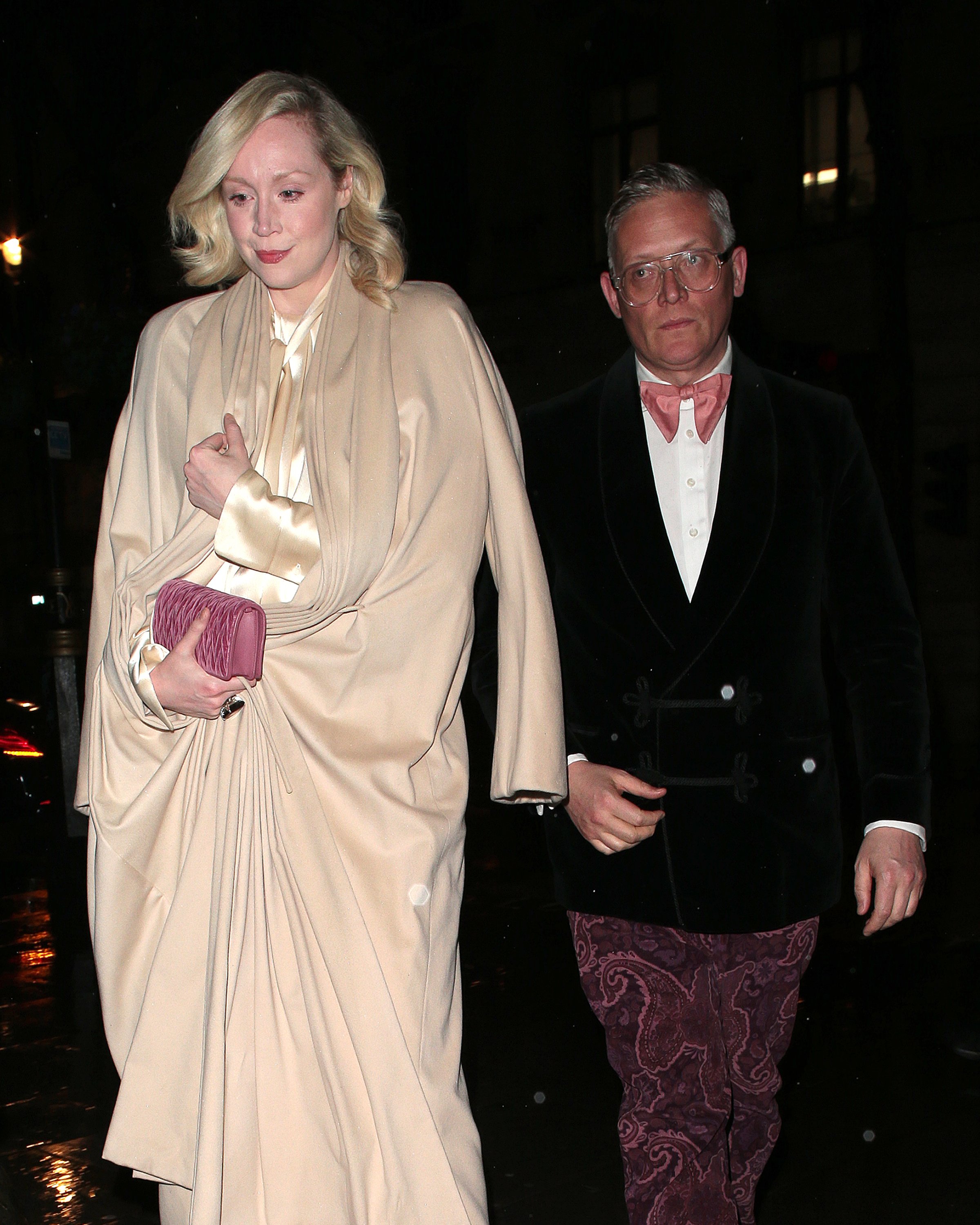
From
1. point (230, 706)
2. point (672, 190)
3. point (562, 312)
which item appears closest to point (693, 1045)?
point (230, 706)

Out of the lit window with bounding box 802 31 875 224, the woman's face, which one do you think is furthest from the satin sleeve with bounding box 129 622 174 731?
the lit window with bounding box 802 31 875 224

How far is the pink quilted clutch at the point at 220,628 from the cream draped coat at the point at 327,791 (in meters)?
0.08

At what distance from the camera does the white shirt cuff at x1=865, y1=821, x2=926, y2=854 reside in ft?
9.58

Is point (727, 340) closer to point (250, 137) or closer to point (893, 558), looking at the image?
point (893, 558)

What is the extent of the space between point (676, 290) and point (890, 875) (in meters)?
1.28

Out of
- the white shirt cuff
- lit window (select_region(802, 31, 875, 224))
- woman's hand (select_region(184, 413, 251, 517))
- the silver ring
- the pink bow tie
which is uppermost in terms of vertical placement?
lit window (select_region(802, 31, 875, 224))

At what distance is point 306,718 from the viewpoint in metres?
2.60

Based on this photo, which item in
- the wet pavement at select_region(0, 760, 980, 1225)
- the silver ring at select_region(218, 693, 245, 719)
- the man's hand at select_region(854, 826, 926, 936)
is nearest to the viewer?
the silver ring at select_region(218, 693, 245, 719)

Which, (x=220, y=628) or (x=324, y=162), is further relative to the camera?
(x=324, y=162)

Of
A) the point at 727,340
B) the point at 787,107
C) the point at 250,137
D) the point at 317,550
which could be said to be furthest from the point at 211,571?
the point at 787,107

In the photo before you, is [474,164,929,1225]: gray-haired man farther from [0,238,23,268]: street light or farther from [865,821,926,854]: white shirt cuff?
[0,238,23,268]: street light

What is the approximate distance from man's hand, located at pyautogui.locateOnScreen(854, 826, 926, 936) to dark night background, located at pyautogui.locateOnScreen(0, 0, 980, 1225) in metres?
1.32

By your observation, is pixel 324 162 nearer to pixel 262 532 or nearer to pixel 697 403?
pixel 262 532

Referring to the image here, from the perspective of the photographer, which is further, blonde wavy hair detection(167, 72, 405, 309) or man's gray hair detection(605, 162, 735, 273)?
man's gray hair detection(605, 162, 735, 273)
